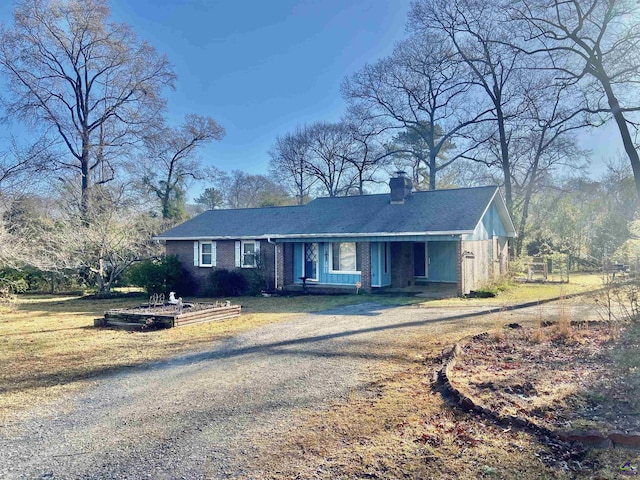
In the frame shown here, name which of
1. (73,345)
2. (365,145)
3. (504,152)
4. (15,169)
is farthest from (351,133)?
(73,345)

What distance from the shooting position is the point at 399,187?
64.1 feet

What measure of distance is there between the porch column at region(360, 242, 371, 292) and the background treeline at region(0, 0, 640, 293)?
7.43m

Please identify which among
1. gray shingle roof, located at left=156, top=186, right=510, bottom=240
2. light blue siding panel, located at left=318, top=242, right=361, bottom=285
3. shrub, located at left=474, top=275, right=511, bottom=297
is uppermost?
gray shingle roof, located at left=156, top=186, right=510, bottom=240

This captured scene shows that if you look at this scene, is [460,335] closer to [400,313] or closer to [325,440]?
[400,313]

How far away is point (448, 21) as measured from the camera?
2759 cm

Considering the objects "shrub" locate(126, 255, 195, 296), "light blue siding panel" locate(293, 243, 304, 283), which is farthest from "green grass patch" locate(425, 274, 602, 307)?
"shrub" locate(126, 255, 195, 296)

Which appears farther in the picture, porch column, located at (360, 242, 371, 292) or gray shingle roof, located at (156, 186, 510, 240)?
porch column, located at (360, 242, 371, 292)

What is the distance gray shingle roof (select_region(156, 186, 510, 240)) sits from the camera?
16.4 metres

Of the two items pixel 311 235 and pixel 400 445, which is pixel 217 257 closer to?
pixel 311 235

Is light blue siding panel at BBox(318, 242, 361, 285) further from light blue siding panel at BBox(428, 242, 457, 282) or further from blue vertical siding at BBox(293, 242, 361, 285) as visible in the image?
light blue siding panel at BBox(428, 242, 457, 282)

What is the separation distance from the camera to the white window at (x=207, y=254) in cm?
2050

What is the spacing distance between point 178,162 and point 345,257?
75.4 ft

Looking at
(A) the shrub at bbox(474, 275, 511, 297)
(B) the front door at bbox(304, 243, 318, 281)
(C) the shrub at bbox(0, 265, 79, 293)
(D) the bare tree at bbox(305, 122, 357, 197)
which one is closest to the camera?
(A) the shrub at bbox(474, 275, 511, 297)

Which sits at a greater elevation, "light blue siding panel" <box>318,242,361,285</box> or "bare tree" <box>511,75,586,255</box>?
"bare tree" <box>511,75,586,255</box>
